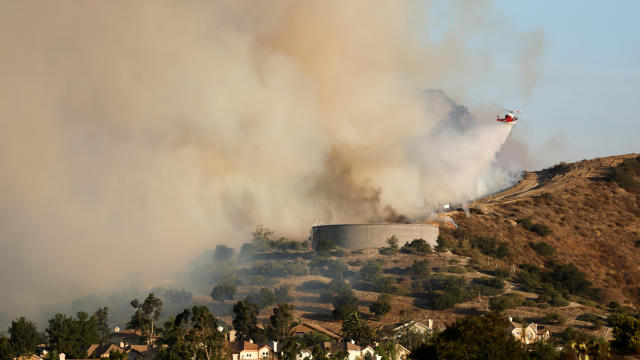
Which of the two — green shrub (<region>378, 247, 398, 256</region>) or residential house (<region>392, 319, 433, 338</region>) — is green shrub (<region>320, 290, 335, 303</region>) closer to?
residential house (<region>392, 319, 433, 338</region>)

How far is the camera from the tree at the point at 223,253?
427ft

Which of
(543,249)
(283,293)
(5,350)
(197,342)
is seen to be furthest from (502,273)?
(5,350)

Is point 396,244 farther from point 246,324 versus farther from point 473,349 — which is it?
point 473,349

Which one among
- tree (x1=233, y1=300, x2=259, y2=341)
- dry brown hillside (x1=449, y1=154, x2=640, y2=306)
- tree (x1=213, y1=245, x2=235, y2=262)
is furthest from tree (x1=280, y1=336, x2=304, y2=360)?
dry brown hillside (x1=449, y1=154, x2=640, y2=306)

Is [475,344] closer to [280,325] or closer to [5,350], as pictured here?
[280,325]

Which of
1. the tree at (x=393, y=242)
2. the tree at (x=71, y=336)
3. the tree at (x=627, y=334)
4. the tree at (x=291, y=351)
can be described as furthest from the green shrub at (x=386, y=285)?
the tree at (x=627, y=334)

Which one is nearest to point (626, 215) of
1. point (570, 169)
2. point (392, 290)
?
point (570, 169)

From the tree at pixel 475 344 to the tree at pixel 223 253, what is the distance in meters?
75.7

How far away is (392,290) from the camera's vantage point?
103875 millimetres

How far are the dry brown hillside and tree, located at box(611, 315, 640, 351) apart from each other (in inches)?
2215

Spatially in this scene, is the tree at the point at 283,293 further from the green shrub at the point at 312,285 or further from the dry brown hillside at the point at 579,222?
the dry brown hillside at the point at 579,222

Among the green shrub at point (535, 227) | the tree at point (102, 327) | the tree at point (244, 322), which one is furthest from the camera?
the green shrub at point (535, 227)

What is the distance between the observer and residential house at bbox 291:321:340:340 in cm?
8975

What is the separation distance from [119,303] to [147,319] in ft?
73.1
